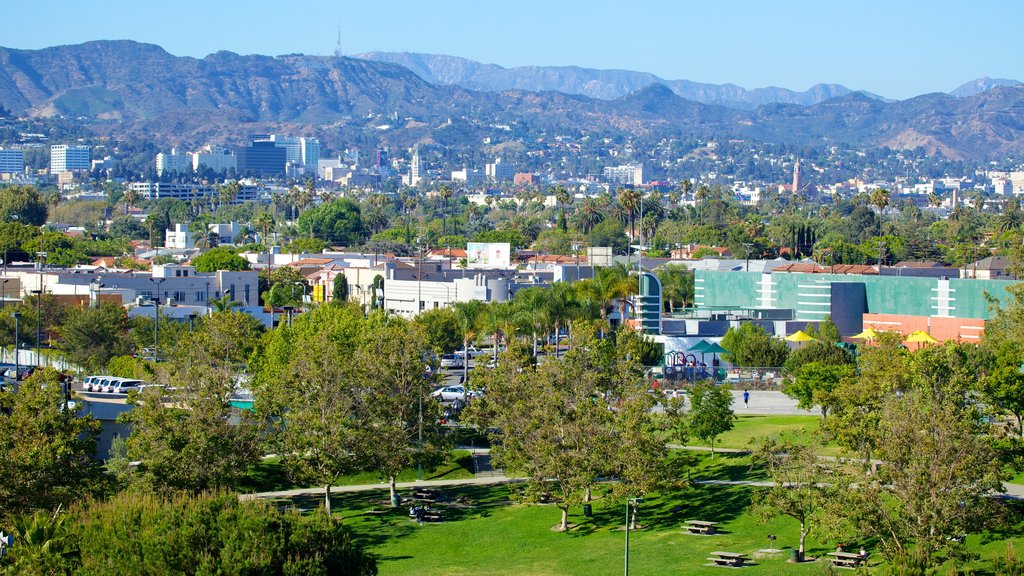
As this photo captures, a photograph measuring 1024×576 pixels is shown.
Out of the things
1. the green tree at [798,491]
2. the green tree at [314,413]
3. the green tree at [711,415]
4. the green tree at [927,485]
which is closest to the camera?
the green tree at [927,485]

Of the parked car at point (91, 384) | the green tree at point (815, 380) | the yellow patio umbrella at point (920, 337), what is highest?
the yellow patio umbrella at point (920, 337)

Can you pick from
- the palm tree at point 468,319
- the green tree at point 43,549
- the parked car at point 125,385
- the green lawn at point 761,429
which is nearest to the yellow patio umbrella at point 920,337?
the green lawn at point 761,429

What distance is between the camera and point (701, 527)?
39.5 m

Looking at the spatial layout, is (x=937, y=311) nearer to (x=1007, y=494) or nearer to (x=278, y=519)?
(x=1007, y=494)

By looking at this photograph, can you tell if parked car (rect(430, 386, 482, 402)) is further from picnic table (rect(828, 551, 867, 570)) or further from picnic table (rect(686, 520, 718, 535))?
picnic table (rect(828, 551, 867, 570))

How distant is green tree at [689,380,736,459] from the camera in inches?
1831

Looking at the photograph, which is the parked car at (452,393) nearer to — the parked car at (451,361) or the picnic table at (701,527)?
the parked car at (451,361)

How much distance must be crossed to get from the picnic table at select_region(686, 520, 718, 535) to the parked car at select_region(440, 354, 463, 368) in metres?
33.7

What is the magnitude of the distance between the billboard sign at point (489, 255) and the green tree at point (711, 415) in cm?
6559

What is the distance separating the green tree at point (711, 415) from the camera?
4650 cm

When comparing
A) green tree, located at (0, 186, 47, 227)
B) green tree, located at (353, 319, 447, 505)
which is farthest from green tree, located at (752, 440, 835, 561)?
green tree, located at (0, 186, 47, 227)

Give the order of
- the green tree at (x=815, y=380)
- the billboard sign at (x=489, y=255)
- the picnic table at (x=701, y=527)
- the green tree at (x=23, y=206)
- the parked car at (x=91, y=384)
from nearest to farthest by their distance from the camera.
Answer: the picnic table at (x=701, y=527)
the green tree at (x=815, y=380)
the parked car at (x=91, y=384)
the billboard sign at (x=489, y=255)
the green tree at (x=23, y=206)

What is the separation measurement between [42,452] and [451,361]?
39.1 metres

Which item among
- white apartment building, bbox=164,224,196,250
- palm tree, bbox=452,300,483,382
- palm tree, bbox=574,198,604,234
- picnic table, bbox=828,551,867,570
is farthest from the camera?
palm tree, bbox=574,198,604,234
